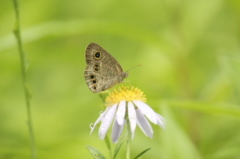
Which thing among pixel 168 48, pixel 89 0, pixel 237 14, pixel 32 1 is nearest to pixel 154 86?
pixel 168 48

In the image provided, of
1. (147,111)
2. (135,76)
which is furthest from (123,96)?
(135,76)

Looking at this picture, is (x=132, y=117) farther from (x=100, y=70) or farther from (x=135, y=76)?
(x=135, y=76)

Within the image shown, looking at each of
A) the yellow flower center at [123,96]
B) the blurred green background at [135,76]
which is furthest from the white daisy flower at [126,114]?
the blurred green background at [135,76]

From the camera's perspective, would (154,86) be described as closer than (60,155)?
No

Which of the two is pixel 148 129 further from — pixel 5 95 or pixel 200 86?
pixel 5 95

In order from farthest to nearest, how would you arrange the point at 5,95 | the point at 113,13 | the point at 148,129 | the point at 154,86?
the point at 113,13 < the point at 5,95 < the point at 154,86 < the point at 148,129

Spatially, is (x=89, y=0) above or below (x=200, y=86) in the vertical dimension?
above

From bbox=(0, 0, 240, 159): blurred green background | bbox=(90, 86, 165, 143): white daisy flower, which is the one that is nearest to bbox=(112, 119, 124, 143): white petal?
bbox=(90, 86, 165, 143): white daisy flower
